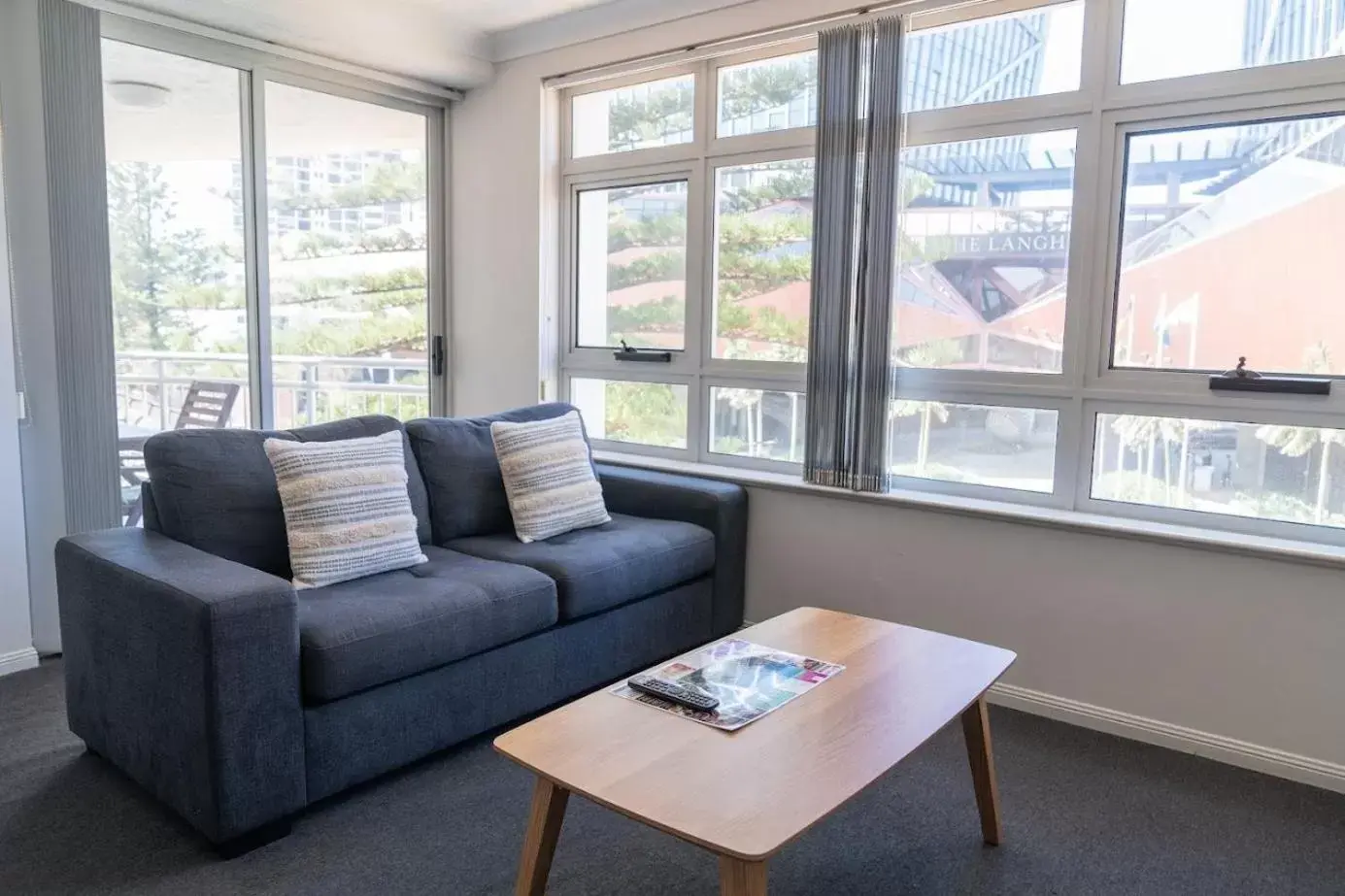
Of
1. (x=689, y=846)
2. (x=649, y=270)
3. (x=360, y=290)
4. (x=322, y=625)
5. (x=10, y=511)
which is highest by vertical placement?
(x=649, y=270)

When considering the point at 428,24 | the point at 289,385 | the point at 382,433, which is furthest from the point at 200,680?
the point at 428,24

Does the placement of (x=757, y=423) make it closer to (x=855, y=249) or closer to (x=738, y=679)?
(x=855, y=249)

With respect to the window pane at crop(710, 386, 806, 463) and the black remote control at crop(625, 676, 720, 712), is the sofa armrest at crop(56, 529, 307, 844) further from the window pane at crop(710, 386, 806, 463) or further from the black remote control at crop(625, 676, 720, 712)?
the window pane at crop(710, 386, 806, 463)

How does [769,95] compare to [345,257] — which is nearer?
[769,95]

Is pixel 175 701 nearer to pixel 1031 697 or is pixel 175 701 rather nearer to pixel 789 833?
pixel 789 833

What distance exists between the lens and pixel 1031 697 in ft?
9.73

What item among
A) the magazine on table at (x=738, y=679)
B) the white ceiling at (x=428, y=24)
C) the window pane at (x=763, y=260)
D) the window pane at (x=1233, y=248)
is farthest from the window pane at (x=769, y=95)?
the magazine on table at (x=738, y=679)

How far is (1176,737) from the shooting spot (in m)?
2.70

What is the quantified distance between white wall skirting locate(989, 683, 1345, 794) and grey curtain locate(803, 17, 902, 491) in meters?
0.86

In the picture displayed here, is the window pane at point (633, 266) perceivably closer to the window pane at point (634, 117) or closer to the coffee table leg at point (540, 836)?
the window pane at point (634, 117)

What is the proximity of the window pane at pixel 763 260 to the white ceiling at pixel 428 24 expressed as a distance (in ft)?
2.29

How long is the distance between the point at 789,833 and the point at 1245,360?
214 cm

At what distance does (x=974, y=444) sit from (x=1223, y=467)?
0.76 metres

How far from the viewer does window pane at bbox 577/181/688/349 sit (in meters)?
3.96
